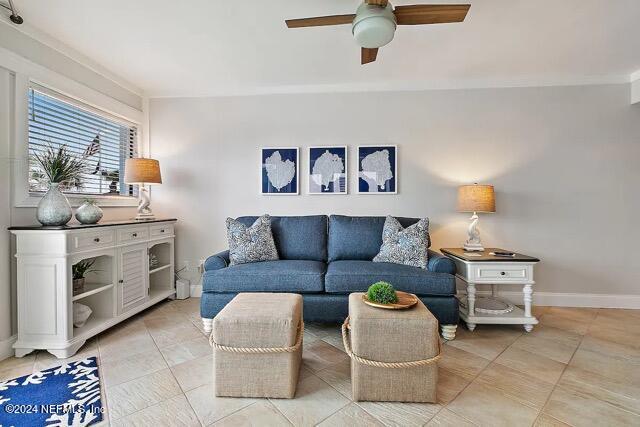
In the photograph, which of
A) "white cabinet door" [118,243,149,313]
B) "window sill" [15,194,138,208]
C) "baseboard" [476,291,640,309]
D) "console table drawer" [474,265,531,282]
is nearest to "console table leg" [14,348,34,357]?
"white cabinet door" [118,243,149,313]

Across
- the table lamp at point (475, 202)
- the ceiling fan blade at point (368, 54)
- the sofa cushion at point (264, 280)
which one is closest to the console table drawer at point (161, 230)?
the sofa cushion at point (264, 280)

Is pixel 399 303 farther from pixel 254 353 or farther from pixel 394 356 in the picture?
pixel 254 353

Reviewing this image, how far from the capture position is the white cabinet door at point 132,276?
237cm

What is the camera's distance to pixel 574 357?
75.0 inches

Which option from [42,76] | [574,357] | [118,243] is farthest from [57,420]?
[574,357]

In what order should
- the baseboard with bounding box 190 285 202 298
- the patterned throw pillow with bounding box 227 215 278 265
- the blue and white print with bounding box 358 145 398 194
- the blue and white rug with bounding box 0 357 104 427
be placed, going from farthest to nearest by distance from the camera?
1. the baseboard with bounding box 190 285 202 298
2. the blue and white print with bounding box 358 145 398 194
3. the patterned throw pillow with bounding box 227 215 278 265
4. the blue and white rug with bounding box 0 357 104 427

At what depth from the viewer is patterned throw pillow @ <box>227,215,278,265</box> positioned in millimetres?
2471

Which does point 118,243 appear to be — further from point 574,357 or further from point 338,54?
point 574,357

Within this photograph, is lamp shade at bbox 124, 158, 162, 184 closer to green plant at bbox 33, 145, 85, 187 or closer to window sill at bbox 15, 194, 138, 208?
window sill at bbox 15, 194, 138, 208

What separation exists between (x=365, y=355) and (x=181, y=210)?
2.78 m

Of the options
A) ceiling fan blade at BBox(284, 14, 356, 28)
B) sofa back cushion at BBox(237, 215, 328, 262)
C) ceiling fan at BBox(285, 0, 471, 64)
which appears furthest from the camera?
sofa back cushion at BBox(237, 215, 328, 262)

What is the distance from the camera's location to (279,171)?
124 inches

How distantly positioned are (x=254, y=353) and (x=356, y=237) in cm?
156

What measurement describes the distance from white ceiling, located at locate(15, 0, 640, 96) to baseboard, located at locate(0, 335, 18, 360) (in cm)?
233
